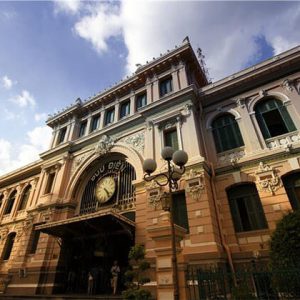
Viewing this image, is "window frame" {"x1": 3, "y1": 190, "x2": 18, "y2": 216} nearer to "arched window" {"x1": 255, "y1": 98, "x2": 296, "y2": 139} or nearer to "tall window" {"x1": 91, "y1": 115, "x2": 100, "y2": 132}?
"tall window" {"x1": 91, "y1": 115, "x2": 100, "y2": 132}

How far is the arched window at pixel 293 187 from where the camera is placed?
9.47 metres

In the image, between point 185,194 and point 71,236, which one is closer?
point 185,194

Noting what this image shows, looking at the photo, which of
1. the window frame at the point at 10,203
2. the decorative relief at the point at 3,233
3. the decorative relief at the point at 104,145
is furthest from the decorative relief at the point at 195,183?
the window frame at the point at 10,203

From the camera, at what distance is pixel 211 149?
12.5 metres

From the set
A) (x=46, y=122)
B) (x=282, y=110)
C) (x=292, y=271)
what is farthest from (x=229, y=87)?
(x=46, y=122)

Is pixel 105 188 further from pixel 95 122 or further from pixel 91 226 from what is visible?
pixel 95 122

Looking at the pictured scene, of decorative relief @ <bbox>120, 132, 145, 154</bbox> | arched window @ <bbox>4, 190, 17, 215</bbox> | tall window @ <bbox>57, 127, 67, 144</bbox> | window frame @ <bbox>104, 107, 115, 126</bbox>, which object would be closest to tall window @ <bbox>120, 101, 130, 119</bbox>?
window frame @ <bbox>104, 107, 115, 126</bbox>

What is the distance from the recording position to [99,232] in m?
13.2

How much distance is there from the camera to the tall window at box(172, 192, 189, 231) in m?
10.7

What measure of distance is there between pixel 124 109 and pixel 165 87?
13.1ft

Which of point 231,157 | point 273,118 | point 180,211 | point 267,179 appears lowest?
point 180,211

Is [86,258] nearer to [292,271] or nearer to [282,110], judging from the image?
[292,271]

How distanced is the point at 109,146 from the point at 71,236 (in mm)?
6430

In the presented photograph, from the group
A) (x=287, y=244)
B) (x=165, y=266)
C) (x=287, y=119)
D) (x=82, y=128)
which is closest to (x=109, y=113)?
(x=82, y=128)
